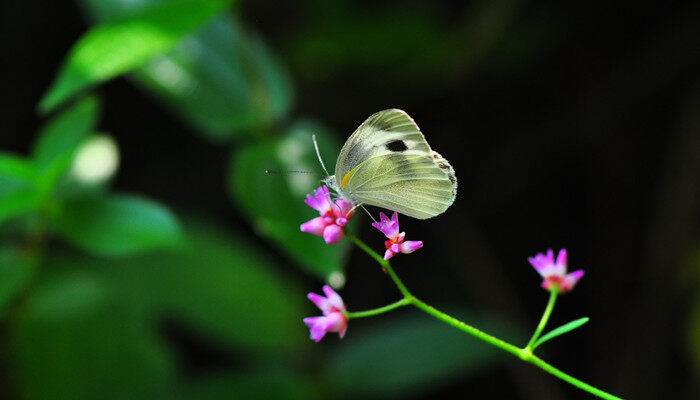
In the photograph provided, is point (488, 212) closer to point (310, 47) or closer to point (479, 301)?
point (479, 301)

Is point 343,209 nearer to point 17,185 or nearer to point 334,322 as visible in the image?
point 334,322

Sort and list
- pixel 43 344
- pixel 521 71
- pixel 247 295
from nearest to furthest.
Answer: pixel 43 344 < pixel 247 295 < pixel 521 71

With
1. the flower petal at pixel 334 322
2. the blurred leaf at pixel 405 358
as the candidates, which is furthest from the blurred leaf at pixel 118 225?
the blurred leaf at pixel 405 358

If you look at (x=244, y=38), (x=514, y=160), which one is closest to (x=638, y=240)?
(x=514, y=160)

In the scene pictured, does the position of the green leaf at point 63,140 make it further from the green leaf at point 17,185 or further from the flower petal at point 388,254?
the flower petal at point 388,254

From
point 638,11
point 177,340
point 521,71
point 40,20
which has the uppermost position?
point 638,11

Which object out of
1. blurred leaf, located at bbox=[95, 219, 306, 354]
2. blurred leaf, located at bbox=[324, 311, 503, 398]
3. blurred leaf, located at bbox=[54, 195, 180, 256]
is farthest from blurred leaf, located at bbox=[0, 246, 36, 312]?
blurred leaf, located at bbox=[324, 311, 503, 398]
